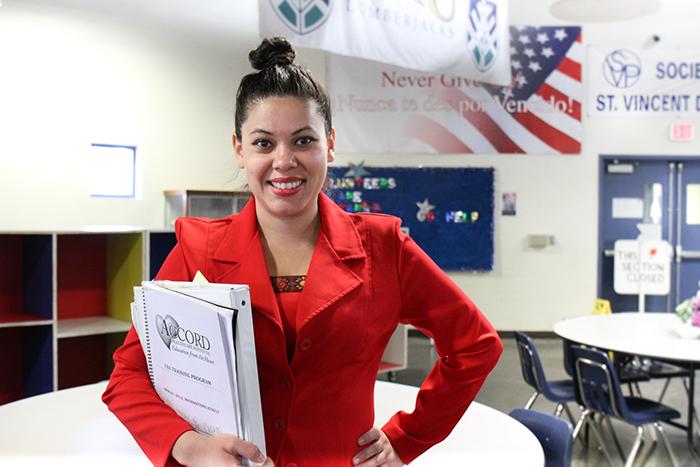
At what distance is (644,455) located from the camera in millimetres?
4445

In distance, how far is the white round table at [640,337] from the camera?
3.93 meters

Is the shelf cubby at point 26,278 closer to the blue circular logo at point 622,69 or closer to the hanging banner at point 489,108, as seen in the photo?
the hanging banner at point 489,108

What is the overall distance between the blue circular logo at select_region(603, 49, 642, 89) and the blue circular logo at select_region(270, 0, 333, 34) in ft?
16.0

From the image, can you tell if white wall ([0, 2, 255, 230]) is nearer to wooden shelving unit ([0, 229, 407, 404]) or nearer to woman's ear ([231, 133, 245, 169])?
wooden shelving unit ([0, 229, 407, 404])

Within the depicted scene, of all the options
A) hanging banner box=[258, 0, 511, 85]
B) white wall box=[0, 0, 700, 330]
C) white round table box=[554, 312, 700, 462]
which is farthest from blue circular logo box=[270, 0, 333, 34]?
white round table box=[554, 312, 700, 462]

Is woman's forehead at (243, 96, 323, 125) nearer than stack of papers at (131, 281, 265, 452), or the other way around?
stack of papers at (131, 281, 265, 452)

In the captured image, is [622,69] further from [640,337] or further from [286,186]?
[286,186]

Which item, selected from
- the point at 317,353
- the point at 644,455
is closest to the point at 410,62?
the point at 644,455

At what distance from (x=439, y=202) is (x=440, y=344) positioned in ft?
23.7

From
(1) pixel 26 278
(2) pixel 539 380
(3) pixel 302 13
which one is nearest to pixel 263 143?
(1) pixel 26 278

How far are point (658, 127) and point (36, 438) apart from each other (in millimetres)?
8137

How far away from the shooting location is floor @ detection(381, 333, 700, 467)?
441 cm

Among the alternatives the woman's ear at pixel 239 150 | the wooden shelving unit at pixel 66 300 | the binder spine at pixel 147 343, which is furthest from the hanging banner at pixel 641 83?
the binder spine at pixel 147 343

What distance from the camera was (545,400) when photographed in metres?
5.87
